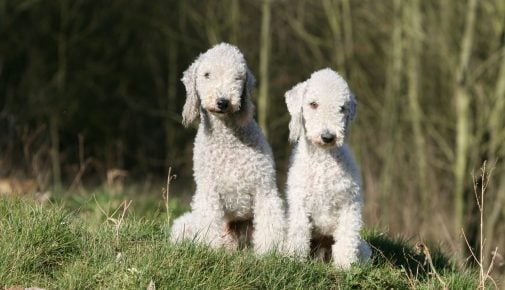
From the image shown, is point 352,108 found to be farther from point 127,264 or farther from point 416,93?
point 416,93

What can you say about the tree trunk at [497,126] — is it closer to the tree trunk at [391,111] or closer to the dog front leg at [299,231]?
the tree trunk at [391,111]

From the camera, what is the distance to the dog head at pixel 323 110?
535 cm

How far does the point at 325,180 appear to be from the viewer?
18.1 ft

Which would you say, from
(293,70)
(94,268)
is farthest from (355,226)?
(293,70)

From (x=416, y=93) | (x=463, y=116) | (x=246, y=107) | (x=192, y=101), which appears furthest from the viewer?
(x=416, y=93)

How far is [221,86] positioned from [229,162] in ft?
1.86

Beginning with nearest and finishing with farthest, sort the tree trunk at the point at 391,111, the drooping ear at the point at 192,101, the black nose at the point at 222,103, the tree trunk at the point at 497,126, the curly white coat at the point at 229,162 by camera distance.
A: the black nose at the point at 222,103 → the curly white coat at the point at 229,162 → the drooping ear at the point at 192,101 → the tree trunk at the point at 497,126 → the tree trunk at the point at 391,111

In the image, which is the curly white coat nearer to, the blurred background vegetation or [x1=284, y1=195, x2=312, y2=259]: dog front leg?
[x1=284, y1=195, x2=312, y2=259]: dog front leg

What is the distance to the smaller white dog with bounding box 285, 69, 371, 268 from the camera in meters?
5.44

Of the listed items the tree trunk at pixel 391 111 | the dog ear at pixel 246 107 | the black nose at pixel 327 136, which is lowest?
the tree trunk at pixel 391 111

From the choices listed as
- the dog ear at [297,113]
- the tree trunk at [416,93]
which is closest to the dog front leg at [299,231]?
the dog ear at [297,113]

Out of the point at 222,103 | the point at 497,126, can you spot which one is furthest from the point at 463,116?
the point at 222,103

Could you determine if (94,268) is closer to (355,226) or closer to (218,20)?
(355,226)

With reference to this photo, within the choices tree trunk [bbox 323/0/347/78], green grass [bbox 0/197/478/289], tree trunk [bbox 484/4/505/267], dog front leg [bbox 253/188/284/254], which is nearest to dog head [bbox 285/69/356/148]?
dog front leg [bbox 253/188/284/254]
